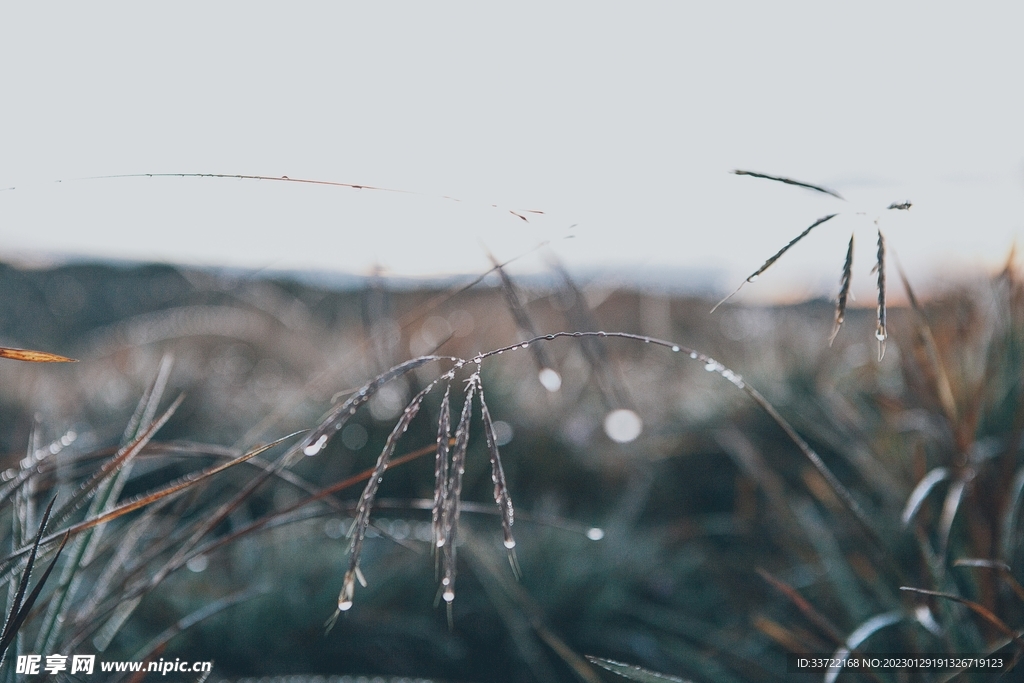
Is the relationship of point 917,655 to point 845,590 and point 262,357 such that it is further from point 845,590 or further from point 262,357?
point 262,357

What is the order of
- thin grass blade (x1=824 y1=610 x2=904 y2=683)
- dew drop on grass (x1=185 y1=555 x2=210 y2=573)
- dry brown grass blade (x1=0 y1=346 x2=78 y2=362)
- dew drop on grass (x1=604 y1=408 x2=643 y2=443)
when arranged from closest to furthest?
dry brown grass blade (x1=0 y1=346 x2=78 y2=362) < thin grass blade (x1=824 y1=610 x2=904 y2=683) < dew drop on grass (x1=185 y1=555 x2=210 y2=573) < dew drop on grass (x1=604 y1=408 x2=643 y2=443)

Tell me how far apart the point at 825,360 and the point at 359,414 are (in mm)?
2136

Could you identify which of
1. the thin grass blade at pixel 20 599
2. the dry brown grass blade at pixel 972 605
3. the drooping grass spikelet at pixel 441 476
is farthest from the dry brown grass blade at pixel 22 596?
the dry brown grass blade at pixel 972 605

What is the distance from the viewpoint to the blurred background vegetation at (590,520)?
3.92ft

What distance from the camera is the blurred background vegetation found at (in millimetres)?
1195

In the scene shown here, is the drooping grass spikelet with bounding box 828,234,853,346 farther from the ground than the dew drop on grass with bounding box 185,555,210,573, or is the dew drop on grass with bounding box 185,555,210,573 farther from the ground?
the drooping grass spikelet with bounding box 828,234,853,346

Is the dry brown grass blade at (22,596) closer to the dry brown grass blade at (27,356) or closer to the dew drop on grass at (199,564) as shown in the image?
the dry brown grass blade at (27,356)

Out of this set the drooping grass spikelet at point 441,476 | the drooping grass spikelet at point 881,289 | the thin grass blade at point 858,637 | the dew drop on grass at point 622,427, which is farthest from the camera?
the dew drop on grass at point 622,427

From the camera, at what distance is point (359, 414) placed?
246 cm

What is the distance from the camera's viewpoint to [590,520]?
7.01 feet

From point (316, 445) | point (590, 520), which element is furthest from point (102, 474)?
point (590, 520)

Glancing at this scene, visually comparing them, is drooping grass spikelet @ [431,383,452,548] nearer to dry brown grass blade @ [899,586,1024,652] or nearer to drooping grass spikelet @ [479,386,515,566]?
drooping grass spikelet @ [479,386,515,566]

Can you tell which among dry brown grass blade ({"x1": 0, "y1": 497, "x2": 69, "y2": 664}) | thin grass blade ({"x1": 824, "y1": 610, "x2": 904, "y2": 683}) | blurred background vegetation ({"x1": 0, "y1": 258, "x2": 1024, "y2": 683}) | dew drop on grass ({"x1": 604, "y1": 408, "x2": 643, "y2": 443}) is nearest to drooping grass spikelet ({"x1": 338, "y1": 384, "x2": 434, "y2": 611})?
blurred background vegetation ({"x1": 0, "y1": 258, "x2": 1024, "y2": 683})

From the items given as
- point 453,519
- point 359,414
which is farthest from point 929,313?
point 453,519
